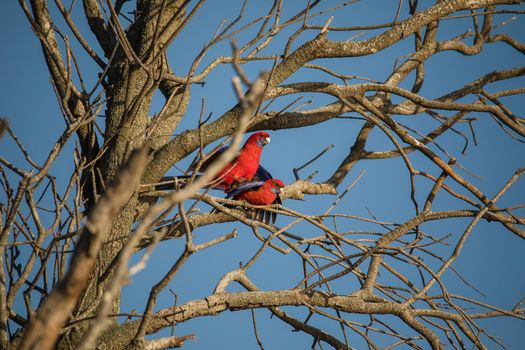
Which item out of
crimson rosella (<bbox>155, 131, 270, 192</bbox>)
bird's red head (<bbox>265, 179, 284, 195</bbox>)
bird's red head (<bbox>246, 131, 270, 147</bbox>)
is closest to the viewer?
bird's red head (<bbox>265, 179, 284, 195</bbox>)

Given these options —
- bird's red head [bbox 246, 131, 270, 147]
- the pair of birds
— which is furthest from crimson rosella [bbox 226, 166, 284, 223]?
bird's red head [bbox 246, 131, 270, 147]

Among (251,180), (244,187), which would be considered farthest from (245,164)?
(244,187)

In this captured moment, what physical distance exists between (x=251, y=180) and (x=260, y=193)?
0.44m

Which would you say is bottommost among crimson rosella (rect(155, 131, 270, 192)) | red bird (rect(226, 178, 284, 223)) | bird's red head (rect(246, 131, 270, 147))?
red bird (rect(226, 178, 284, 223))

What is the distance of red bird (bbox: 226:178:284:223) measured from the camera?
410 cm

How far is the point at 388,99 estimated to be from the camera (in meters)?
4.21

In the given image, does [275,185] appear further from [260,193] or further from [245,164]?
[245,164]

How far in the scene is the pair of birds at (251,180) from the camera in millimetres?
4113

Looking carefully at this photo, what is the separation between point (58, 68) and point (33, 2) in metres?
0.43

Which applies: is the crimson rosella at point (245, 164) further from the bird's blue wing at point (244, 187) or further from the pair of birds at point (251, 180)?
the bird's blue wing at point (244, 187)

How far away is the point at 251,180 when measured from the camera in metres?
4.56

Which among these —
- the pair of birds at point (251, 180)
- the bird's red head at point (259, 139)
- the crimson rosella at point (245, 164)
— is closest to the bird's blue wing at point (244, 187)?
the pair of birds at point (251, 180)

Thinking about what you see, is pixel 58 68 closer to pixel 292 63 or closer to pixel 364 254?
pixel 292 63

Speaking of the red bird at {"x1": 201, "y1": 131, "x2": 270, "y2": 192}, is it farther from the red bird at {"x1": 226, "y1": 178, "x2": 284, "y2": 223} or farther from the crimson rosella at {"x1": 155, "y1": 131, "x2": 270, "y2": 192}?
the red bird at {"x1": 226, "y1": 178, "x2": 284, "y2": 223}
